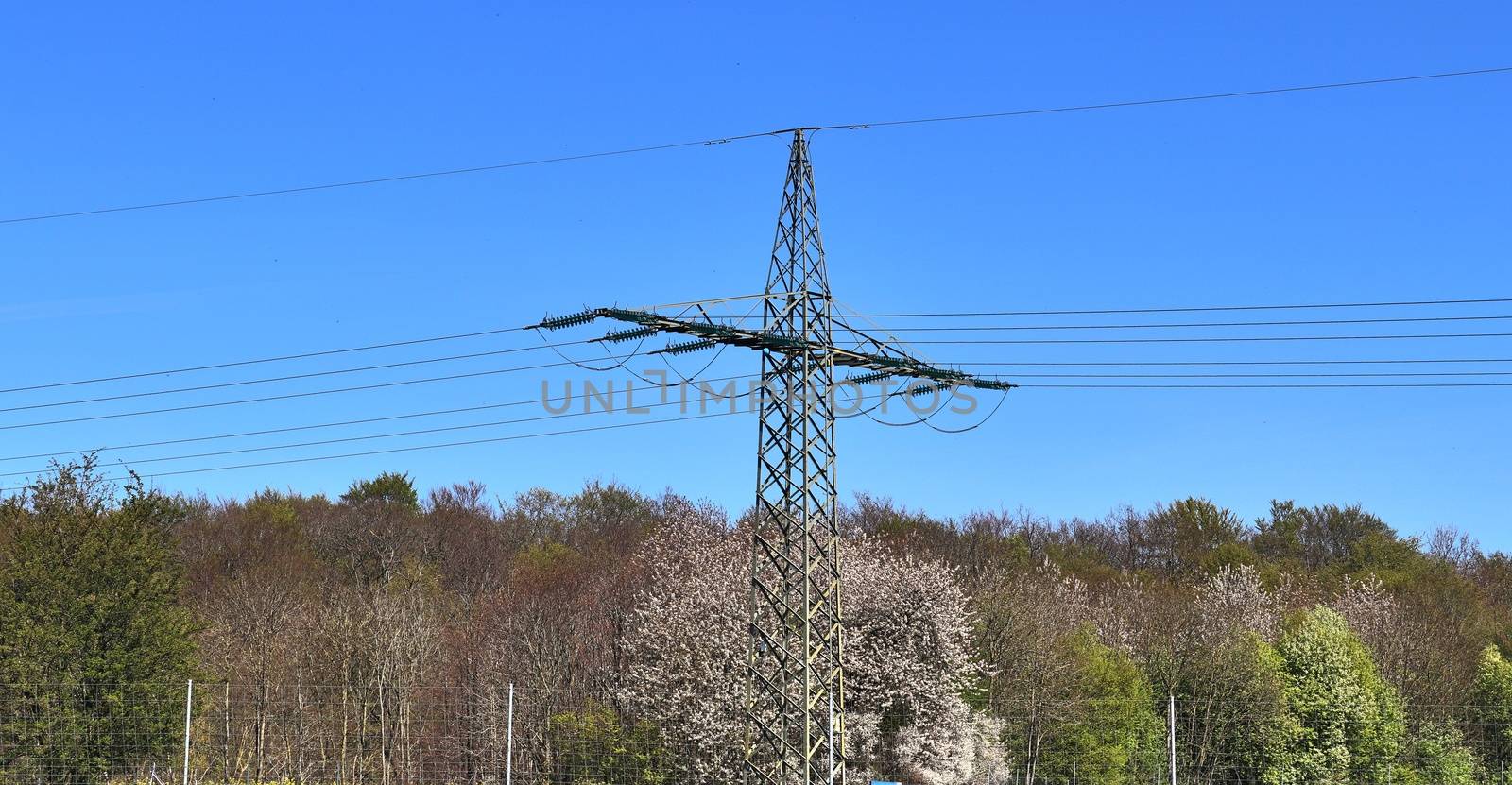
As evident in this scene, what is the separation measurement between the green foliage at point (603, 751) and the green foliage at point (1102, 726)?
12172mm

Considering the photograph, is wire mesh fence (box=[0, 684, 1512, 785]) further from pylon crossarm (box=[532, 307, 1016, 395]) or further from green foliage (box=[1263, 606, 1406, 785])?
pylon crossarm (box=[532, 307, 1016, 395])

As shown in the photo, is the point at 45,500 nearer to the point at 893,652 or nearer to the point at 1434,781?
the point at 893,652

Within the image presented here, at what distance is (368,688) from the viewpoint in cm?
4259

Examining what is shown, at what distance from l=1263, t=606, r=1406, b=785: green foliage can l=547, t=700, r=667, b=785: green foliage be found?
62.5ft

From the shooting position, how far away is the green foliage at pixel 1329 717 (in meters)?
41.3

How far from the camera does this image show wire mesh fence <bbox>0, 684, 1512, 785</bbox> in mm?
27094

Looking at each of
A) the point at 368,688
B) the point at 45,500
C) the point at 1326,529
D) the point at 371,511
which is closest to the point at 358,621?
the point at 368,688

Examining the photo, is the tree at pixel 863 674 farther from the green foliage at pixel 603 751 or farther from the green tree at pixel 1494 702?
the green tree at pixel 1494 702

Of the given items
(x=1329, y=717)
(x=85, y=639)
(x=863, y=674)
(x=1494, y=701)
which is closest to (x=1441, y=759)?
(x=1329, y=717)

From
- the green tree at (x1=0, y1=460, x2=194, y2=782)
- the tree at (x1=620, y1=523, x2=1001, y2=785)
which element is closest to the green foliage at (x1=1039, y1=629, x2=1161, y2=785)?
the tree at (x1=620, y1=523, x2=1001, y2=785)

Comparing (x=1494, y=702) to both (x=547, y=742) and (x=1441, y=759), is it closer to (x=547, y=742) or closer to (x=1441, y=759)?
(x=1441, y=759)

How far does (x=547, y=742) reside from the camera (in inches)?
1267

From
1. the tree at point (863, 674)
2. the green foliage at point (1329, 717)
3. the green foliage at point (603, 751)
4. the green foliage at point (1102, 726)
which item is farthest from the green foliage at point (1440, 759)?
the green foliage at point (603, 751)

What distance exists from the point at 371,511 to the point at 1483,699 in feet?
155
